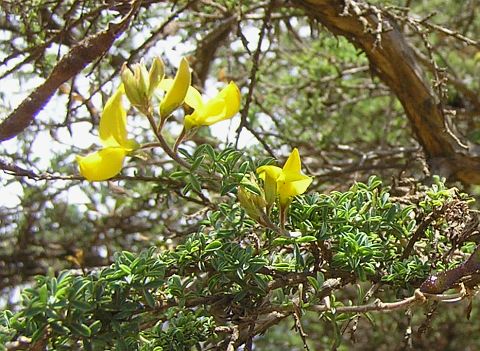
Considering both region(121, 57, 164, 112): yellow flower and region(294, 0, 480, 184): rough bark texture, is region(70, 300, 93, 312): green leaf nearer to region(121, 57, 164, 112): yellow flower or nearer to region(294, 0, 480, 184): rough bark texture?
region(121, 57, 164, 112): yellow flower

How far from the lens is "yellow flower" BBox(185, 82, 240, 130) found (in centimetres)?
93

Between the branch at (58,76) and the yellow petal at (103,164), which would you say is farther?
the branch at (58,76)

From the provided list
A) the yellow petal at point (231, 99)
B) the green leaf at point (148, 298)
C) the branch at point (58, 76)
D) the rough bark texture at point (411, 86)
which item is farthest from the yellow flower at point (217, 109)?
the rough bark texture at point (411, 86)

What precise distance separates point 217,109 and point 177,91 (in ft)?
0.23

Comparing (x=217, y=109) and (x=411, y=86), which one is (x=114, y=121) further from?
(x=411, y=86)

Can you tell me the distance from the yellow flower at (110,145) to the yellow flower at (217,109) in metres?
0.09

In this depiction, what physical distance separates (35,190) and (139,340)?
138cm

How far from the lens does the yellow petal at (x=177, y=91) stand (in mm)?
885

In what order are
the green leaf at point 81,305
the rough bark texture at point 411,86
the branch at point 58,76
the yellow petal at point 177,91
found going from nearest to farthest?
the green leaf at point 81,305
the yellow petal at point 177,91
the branch at point 58,76
the rough bark texture at point 411,86

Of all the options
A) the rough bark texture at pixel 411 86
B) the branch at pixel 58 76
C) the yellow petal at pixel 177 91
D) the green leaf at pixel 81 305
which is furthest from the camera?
the rough bark texture at pixel 411 86

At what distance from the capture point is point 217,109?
3.08 feet

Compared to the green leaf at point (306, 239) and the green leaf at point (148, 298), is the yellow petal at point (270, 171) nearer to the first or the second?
the green leaf at point (306, 239)

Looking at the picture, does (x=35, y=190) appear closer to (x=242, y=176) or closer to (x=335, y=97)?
(x=335, y=97)

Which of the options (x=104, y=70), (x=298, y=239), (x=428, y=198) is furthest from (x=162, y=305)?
(x=104, y=70)
